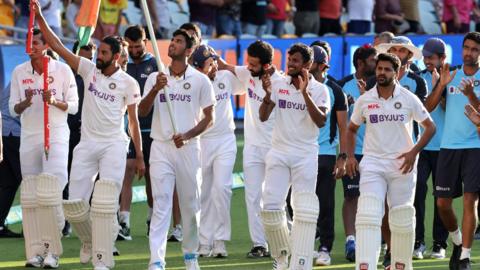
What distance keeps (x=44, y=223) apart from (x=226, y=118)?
97.8 inches

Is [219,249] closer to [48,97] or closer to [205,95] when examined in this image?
[205,95]

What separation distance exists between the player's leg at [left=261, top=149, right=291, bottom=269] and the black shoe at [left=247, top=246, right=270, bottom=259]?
1.29 metres

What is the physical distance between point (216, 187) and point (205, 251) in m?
0.69

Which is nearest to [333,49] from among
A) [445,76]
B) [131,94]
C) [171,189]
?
[445,76]

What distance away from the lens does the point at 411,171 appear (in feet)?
43.5

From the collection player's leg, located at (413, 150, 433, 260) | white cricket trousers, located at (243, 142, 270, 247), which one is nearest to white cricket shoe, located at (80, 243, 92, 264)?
white cricket trousers, located at (243, 142, 270, 247)

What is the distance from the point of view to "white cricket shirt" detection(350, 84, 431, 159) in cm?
1327

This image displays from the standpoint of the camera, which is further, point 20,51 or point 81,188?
point 20,51

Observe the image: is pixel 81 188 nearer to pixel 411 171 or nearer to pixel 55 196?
pixel 55 196

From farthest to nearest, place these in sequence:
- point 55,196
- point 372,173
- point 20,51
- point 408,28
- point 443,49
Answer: point 408,28, point 20,51, point 443,49, point 55,196, point 372,173

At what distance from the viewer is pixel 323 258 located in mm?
14820

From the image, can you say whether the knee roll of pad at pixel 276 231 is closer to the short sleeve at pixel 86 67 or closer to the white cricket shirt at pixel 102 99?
the white cricket shirt at pixel 102 99

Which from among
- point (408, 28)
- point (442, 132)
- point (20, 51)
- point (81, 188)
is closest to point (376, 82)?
point (442, 132)

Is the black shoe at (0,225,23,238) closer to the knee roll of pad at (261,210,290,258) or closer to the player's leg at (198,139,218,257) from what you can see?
the player's leg at (198,139,218,257)
